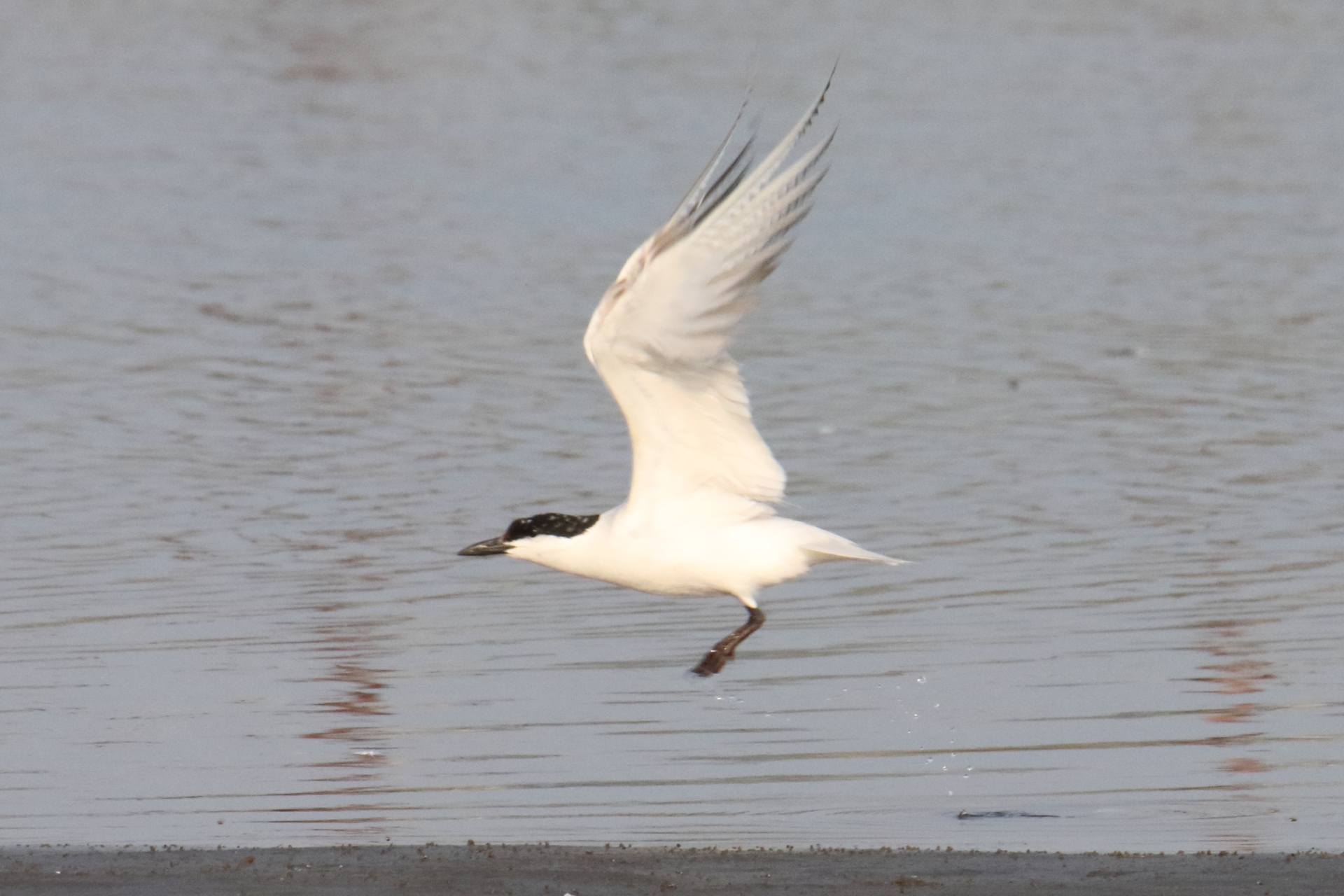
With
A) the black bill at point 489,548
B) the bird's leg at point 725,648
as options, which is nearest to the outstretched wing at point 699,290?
the bird's leg at point 725,648

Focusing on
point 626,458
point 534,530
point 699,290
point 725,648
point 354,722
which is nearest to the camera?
point 699,290

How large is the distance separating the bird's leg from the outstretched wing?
2.34ft

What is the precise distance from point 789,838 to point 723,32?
2091 cm

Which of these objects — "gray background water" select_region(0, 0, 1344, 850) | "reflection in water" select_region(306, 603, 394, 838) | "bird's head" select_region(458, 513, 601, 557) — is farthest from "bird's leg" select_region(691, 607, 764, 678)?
"reflection in water" select_region(306, 603, 394, 838)

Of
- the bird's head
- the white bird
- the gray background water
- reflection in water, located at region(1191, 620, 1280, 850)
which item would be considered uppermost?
the white bird

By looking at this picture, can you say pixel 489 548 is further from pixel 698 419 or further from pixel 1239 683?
pixel 1239 683

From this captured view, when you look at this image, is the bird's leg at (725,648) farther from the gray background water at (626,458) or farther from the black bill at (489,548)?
the black bill at (489,548)

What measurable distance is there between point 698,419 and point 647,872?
2003 mm

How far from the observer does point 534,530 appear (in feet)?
25.1

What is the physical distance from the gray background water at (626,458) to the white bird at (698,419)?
40 cm

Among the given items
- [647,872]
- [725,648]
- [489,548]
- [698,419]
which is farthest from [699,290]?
[647,872]

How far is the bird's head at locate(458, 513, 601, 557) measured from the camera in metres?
7.56

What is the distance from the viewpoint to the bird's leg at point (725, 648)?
7277mm

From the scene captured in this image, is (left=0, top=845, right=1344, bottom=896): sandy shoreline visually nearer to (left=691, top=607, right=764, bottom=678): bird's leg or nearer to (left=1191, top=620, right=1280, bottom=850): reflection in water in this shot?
(left=1191, top=620, right=1280, bottom=850): reflection in water
